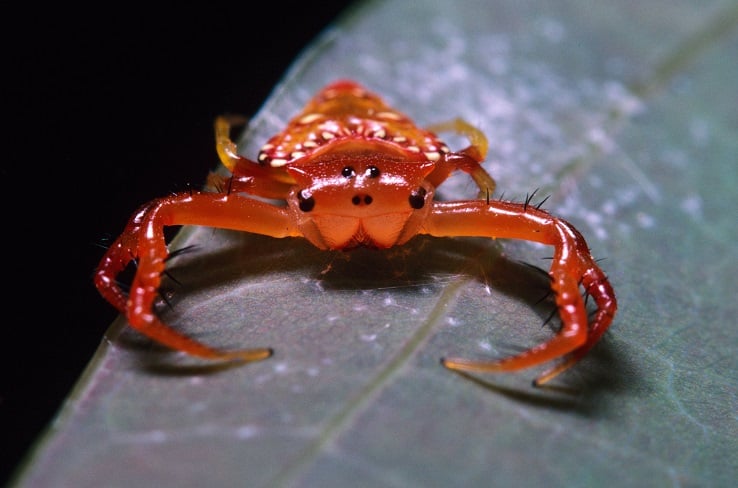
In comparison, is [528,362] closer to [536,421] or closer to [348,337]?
[536,421]

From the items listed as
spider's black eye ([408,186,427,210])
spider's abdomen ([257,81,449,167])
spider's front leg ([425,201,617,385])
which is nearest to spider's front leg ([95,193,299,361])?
spider's abdomen ([257,81,449,167])

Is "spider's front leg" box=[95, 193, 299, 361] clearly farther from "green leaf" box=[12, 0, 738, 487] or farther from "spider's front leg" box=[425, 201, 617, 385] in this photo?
"spider's front leg" box=[425, 201, 617, 385]

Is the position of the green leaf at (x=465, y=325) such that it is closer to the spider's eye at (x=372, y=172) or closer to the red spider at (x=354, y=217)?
the red spider at (x=354, y=217)

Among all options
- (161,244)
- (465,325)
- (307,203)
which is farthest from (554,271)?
(161,244)

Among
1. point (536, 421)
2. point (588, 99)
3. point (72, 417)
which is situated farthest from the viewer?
point (588, 99)

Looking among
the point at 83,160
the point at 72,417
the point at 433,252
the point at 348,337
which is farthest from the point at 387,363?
the point at 83,160

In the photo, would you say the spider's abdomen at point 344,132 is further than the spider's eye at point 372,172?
Yes

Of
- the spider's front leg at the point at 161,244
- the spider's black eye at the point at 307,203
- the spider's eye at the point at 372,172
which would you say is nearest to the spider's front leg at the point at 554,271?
the spider's eye at the point at 372,172
